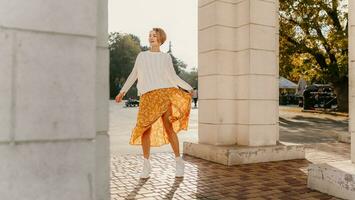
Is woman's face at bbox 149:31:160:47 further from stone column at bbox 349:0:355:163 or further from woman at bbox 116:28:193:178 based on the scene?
stone column at bbox 349:0:355:163

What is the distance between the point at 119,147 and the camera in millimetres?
8016

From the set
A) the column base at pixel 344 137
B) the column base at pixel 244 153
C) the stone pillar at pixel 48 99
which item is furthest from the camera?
the column base at pixel 344 137

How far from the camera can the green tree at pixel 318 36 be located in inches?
949

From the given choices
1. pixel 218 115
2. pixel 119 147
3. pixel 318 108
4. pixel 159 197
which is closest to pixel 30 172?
pixel 159 197

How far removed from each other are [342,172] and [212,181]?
154cm

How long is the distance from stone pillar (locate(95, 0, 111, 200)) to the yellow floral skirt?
2.55 m

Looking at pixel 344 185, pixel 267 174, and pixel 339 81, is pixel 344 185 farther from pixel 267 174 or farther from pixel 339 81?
pixel 339 81

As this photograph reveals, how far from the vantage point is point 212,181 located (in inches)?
186

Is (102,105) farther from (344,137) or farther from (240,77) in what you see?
(344,137)

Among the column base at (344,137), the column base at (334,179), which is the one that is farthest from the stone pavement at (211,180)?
the column base at (344,137)

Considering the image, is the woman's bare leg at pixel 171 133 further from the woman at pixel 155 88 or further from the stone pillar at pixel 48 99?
the stone pillar at pixel 48 99

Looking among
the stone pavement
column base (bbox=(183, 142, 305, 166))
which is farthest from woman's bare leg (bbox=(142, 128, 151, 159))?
column base (bbox=(183, 142, 305, 166))

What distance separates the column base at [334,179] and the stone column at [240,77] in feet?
6.64

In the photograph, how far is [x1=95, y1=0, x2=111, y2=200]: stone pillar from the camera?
243 cm
